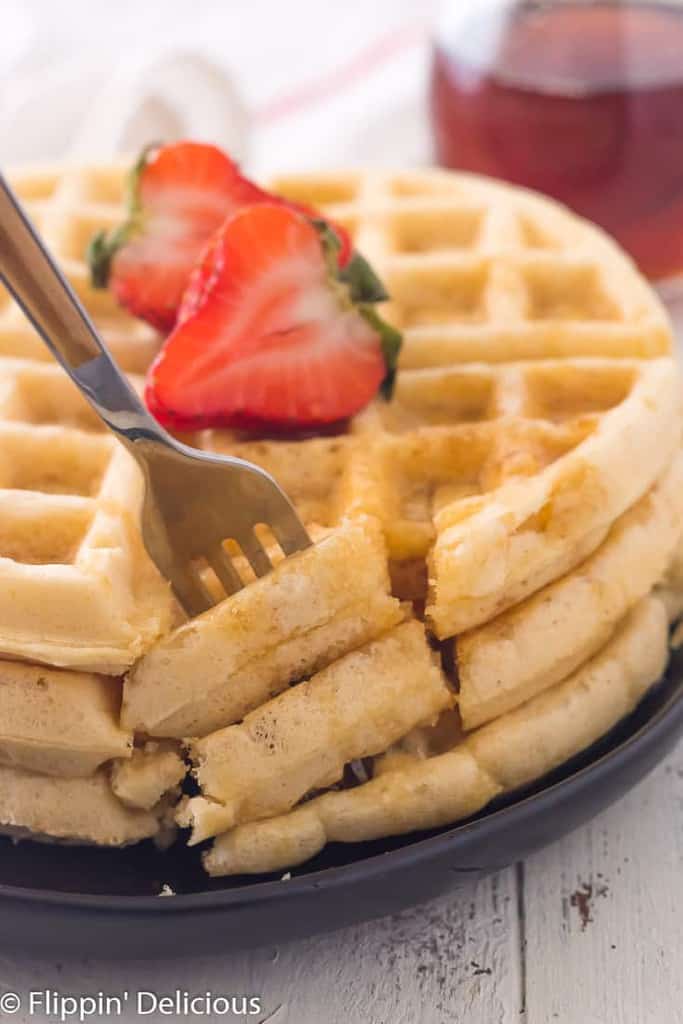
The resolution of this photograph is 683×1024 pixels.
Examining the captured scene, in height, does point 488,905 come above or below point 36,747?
below

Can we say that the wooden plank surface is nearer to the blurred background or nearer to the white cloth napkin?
the blurred background

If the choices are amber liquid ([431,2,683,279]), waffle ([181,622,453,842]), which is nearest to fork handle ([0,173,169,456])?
waffle ([181,622,453,842])

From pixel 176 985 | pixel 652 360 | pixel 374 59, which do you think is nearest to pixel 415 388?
pixel 652 360

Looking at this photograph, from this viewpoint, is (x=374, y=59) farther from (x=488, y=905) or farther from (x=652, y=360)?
(x=488, y=905)

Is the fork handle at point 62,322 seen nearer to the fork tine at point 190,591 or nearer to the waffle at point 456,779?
the fork tine at point 190,591

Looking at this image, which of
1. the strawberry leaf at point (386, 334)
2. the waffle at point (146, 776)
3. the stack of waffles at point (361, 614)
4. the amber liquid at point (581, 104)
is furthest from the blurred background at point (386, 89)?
the waffle at point (146, 776)
